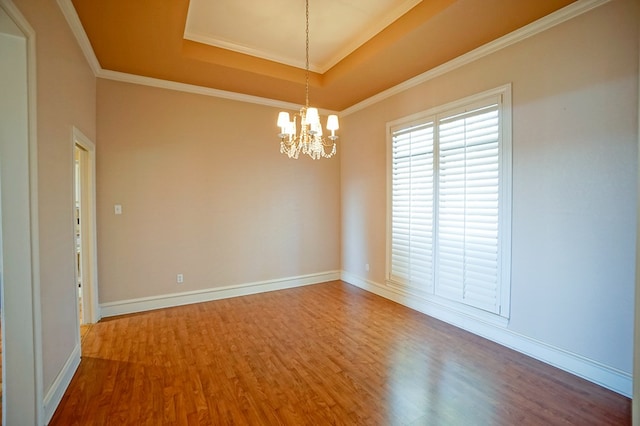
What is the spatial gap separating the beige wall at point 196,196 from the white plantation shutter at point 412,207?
153 centimetres

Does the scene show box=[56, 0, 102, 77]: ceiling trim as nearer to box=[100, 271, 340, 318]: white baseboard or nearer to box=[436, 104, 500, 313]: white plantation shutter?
box=[100, 271, 340, 318]: white baseboard

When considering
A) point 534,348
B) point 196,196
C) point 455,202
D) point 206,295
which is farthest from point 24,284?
point 534,348

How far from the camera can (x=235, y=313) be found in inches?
157

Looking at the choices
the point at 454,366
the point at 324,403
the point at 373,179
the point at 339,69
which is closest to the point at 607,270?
the point at 454,366

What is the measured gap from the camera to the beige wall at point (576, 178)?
7.55 feet

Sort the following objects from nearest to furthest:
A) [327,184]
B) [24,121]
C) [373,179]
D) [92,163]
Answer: [24,121] < [92,163] < [373,179] < [327,184]

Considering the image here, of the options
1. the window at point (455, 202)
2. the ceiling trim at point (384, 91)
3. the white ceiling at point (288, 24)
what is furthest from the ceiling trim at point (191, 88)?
the window at point (455, 202)

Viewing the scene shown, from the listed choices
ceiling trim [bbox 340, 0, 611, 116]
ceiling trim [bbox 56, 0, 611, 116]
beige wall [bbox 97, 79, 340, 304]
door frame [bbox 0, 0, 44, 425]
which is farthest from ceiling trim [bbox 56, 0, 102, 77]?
ceiling trim [bbox 340, 0, 611, 116]

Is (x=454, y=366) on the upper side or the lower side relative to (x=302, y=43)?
lower

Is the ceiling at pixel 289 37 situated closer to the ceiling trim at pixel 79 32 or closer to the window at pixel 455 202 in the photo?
the ceiling trim at pixel 79 32

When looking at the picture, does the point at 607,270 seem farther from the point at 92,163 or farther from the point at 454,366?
the point at 92,163

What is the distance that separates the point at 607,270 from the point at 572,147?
1.05 m

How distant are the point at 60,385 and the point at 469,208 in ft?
13.3

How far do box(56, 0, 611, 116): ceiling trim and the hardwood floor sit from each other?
306 cm
